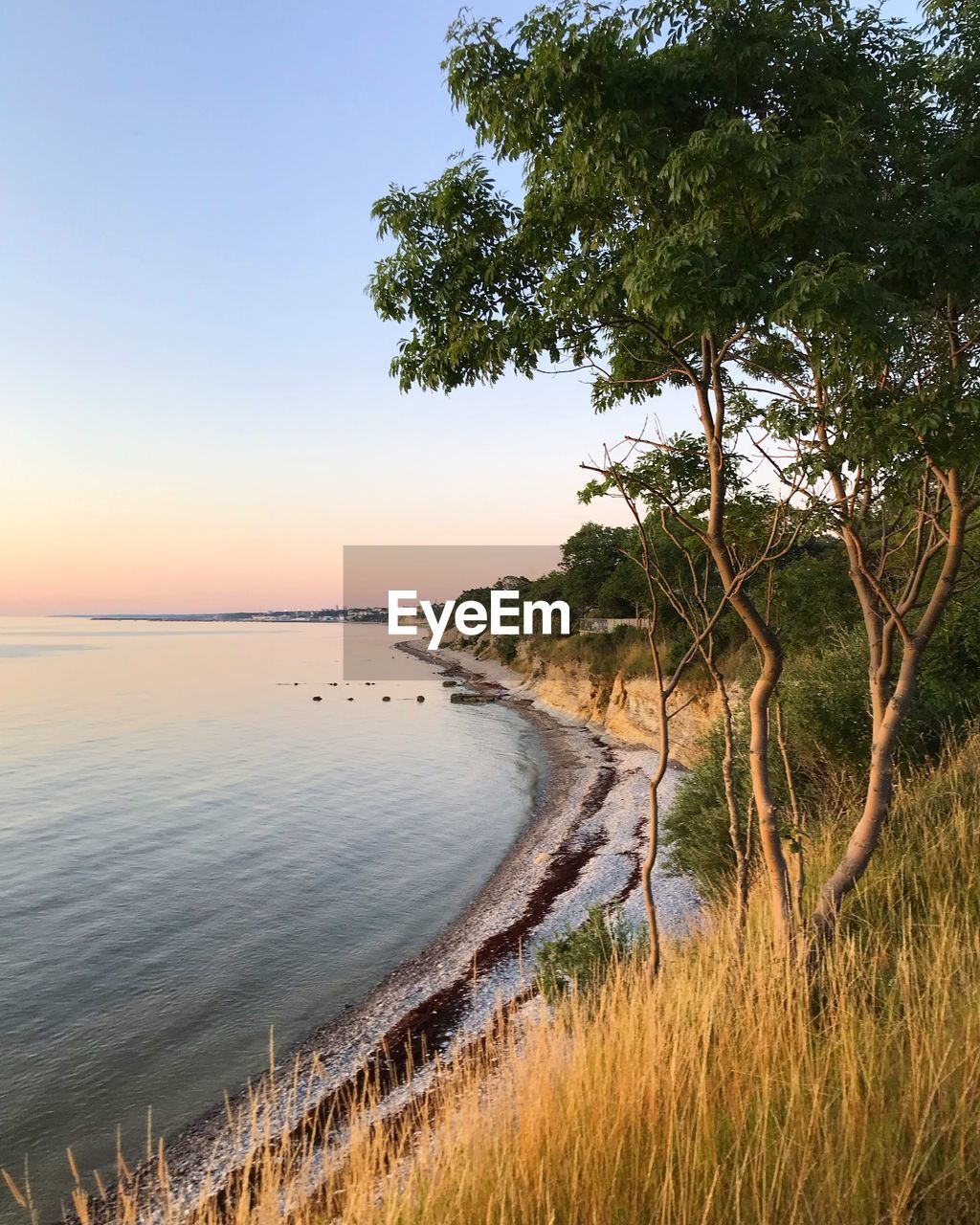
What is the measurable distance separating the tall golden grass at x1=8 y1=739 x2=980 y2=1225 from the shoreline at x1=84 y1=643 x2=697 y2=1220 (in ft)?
1.95

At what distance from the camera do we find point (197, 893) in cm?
1906

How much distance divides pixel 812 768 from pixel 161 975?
12.4m

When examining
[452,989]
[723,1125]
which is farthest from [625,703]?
[723,1125]

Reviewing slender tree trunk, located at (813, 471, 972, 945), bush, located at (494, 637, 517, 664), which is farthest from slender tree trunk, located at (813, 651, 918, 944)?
bush, located at (494, 637, 517, 664)

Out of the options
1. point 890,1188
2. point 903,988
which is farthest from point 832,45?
point 890,1188

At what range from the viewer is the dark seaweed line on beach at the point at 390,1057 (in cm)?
828

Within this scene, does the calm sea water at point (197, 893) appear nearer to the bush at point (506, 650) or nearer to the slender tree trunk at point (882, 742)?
the slender tree trunk at point (882, 742)

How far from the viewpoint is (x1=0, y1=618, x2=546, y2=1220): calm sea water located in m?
11.0

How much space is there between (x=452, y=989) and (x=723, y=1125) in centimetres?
1038

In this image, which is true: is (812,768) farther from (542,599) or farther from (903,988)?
(542,599)

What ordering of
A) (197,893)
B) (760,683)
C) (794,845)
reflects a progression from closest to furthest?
1. (760,683)
2. (794,845)
3. (197,893)

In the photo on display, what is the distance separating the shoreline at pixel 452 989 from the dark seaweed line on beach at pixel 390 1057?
3 cm

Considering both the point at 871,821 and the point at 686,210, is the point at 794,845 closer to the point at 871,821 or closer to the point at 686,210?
the point at 871,821

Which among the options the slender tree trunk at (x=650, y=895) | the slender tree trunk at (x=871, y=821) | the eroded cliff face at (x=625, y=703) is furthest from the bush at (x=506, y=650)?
the slender tree trunk at (x=871, y=821)
